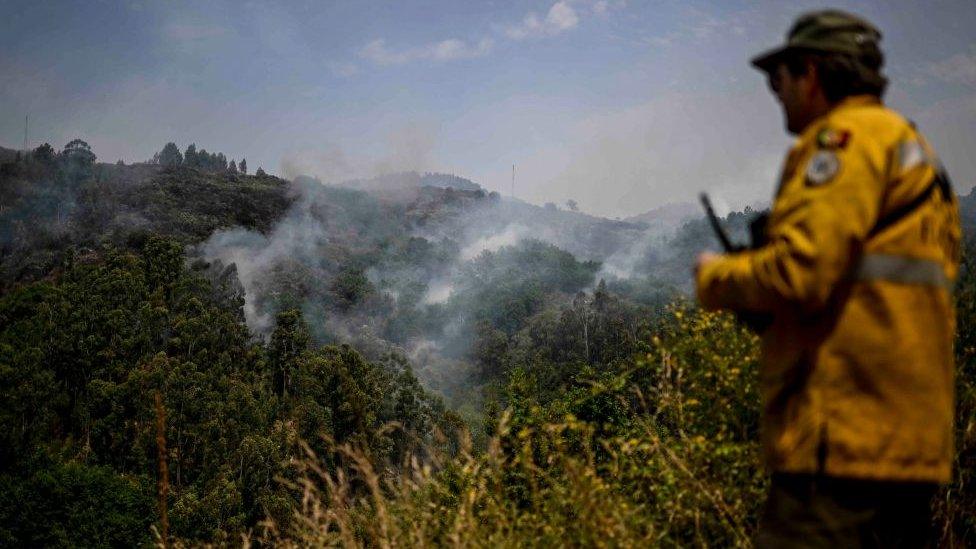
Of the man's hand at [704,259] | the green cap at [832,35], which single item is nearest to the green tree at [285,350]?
the man's hand at [704,259]

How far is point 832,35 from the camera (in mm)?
1561

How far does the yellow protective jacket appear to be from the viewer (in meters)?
1.37

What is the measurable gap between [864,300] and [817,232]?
20 cm

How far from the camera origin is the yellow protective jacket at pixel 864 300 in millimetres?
1374

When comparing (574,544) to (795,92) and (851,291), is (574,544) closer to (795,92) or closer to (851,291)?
(851,291)

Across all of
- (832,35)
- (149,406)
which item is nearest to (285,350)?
(149,406)

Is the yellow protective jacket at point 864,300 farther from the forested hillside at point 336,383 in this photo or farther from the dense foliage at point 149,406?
the dense foliage at point 149,406

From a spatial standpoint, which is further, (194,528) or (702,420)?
(194,528)

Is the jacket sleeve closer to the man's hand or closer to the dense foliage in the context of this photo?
the man's hand

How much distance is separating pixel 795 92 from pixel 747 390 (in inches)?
80.7

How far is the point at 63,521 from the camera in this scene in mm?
36375

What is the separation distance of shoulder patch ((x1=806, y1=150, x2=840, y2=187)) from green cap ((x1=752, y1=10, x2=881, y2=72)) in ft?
1.04

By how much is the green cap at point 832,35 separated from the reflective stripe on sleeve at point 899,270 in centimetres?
53

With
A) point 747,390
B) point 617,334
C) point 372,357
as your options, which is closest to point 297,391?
point 372,357
